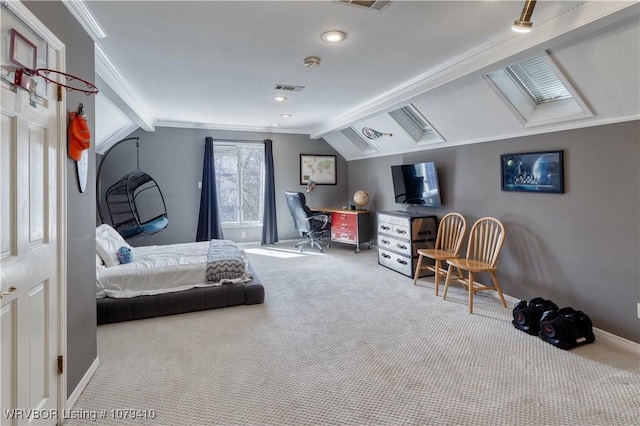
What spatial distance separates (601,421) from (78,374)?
2991 millimetres

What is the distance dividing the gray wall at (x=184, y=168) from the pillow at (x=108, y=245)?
209 cm

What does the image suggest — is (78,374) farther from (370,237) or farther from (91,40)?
(370,237)

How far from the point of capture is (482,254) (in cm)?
393

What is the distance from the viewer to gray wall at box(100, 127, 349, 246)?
19.8ft

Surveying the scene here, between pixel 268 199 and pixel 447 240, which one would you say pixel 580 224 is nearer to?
pixel 447 240

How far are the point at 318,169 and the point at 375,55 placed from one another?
447cm

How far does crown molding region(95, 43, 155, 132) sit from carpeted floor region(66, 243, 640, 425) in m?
2.32

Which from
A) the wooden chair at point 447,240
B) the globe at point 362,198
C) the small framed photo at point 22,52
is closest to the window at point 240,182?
the globe at point 362,198

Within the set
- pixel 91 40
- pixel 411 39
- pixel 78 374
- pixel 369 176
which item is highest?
pixel 411 39

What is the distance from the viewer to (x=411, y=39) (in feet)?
8.91

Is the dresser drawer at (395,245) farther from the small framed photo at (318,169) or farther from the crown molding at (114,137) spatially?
the crown molding at (114,137)

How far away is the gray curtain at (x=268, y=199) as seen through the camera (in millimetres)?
6871

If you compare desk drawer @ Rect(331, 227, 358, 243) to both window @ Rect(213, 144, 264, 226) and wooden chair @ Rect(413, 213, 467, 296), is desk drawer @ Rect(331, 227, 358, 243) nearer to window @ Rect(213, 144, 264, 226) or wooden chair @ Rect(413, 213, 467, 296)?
window @ Rect(213, 144, 264, 226)

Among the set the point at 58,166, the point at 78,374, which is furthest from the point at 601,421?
the point at 58,166
